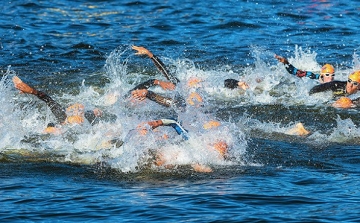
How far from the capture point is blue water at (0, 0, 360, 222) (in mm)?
9070

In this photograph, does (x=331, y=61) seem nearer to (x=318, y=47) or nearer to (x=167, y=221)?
(x=318, y=47)

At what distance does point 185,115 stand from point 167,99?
155 cm

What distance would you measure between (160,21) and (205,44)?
3.09m

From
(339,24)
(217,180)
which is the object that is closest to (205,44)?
(339,24)

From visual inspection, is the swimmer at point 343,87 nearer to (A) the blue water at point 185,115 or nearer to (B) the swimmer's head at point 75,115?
(A) the blue water at point 185,115

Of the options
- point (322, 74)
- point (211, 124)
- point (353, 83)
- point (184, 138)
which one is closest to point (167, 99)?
point (211, 124)

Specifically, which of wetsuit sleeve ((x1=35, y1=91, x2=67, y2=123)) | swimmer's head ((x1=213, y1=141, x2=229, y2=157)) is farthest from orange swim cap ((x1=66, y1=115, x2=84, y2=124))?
swimmer's head ((x1=213, y1=141, x2=229, y2=157))

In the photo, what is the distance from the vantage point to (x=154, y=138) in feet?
36.2

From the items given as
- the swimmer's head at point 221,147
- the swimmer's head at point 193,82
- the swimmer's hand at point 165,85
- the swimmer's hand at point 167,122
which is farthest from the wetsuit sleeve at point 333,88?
the swimmer's hand at point 167,122

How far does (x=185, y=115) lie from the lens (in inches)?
467

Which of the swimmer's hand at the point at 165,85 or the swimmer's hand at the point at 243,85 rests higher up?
the swimmer's hand at the point at 165,85

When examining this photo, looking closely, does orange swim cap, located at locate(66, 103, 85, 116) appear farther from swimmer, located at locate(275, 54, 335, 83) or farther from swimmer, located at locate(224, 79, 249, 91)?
swimmer, located at locate(275, 54, 335, 83)

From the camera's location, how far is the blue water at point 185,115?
907 centimetres

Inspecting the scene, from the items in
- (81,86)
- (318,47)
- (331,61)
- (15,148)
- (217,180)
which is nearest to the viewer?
(217,180)
